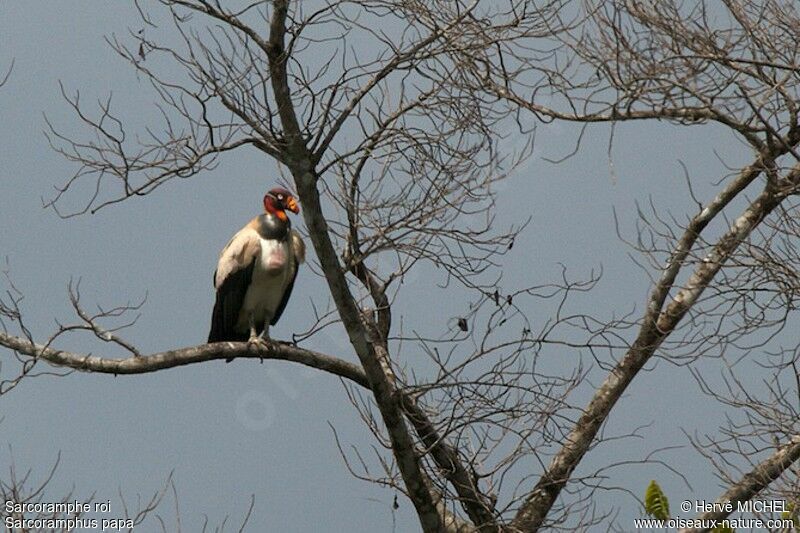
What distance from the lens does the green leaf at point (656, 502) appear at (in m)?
9.20

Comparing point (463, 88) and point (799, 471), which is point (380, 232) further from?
point (799, 471)

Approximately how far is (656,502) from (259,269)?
3378 millimetres

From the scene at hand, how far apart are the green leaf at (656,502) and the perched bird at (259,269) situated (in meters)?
3.09

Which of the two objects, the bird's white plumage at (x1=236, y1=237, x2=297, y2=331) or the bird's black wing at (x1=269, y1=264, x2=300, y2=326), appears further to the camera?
the bird's black wing at (x1=269, y1=264, x2=300, y2=326)

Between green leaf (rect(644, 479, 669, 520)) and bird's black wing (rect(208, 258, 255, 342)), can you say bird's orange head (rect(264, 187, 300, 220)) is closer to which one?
bird's black wing (rect(208, 258, 255, 342))

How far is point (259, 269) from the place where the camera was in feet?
28.5

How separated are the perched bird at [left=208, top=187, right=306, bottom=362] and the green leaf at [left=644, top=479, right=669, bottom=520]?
10.1 feet

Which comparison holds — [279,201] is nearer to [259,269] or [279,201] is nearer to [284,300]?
[259,269]

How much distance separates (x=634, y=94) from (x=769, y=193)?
1.98 m

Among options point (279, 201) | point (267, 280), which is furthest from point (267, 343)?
point (279, 201)

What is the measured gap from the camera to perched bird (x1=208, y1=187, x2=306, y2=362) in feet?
28.5

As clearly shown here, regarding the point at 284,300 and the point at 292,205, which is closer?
the point at 292,205

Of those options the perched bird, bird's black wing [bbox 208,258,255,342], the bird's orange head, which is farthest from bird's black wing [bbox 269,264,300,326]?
the bird's orange head

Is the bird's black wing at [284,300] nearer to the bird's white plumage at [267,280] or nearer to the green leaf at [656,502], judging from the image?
the bird's white plumage at [267,280]
